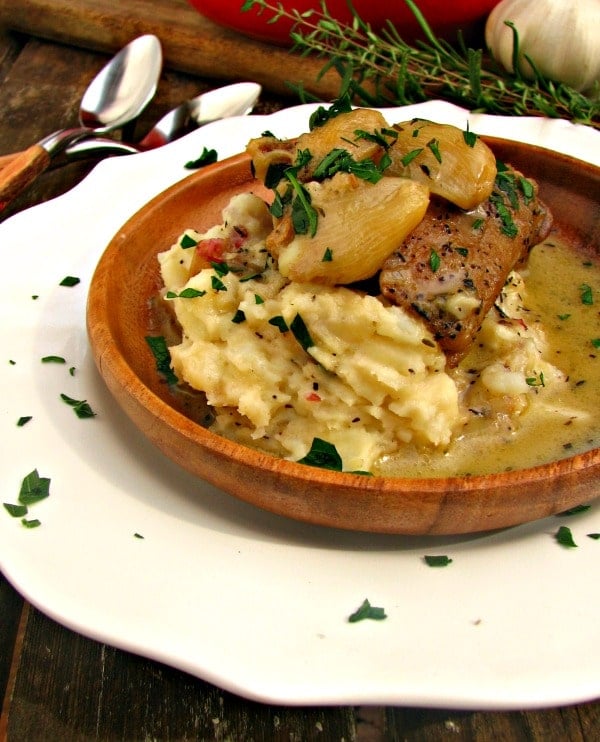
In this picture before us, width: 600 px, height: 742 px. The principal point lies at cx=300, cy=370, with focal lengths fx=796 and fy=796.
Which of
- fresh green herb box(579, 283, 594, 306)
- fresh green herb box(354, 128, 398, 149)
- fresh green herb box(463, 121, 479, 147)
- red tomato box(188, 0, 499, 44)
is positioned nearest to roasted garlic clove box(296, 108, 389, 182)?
fresh green herb box(354, 128, 398, 149)

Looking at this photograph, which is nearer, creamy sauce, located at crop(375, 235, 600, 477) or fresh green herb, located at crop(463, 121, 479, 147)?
creamy sauce, located at crop(375, 235, 600, 477)

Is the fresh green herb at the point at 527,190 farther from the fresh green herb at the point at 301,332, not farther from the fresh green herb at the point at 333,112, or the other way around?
the fresh green herb at the point at 301,332

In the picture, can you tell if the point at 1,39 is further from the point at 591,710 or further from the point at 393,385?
the point at 591,710

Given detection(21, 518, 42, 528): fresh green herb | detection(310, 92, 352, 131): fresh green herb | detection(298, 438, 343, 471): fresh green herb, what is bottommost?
detection(21, 518, 42, 528): fresh green herb

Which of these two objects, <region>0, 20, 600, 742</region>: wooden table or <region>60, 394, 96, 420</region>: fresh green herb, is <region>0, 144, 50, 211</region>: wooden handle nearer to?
<region>60, 394, 96, 420</region>: fresh green herb

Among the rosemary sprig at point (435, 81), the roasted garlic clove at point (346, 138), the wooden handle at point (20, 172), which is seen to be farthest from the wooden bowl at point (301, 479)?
the rosemary sprig at point (435, 81)

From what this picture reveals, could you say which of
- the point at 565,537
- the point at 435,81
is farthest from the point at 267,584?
the point at 435,81

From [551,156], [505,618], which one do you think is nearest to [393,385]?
[505,618]

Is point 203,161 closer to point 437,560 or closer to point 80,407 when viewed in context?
point 80,407
